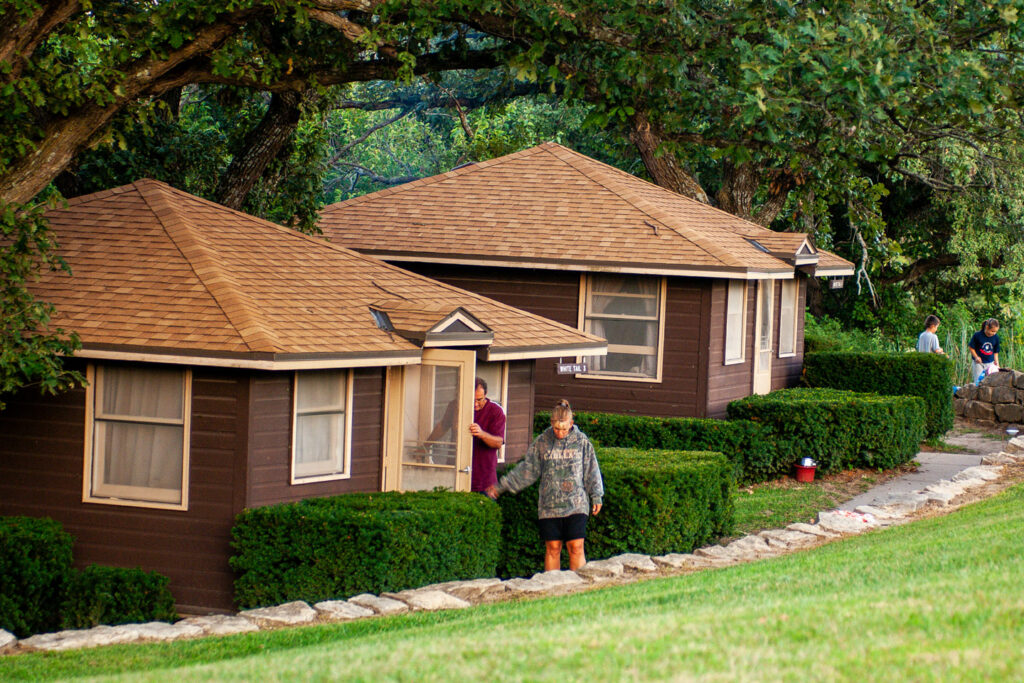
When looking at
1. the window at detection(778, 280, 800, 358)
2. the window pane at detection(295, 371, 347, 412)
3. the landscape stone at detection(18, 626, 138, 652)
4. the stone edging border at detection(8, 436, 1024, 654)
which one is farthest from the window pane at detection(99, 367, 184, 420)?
the window at detection(778, 280, 800, 358)

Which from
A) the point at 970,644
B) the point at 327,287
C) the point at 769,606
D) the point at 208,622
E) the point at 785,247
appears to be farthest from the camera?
the point at 785,247

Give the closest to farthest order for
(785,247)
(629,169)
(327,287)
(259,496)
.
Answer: (259,496) → (327,287) → (785,247) → (629,169)

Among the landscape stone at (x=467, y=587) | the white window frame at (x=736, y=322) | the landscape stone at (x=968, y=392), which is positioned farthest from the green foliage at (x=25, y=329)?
the landscape stone at (x=968, y=392)

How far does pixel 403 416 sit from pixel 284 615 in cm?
339

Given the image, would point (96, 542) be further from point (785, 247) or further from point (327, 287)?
point (785, 247)

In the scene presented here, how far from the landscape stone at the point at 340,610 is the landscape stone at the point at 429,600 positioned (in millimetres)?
388

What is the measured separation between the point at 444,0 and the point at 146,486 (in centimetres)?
600

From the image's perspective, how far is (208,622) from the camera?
11.0 meters

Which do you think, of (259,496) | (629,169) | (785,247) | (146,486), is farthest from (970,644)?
(629,169)

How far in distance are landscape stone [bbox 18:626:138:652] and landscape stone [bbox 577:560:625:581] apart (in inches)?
169

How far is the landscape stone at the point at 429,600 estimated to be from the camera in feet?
36.1

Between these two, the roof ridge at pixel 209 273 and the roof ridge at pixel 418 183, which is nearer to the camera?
the roof ridge at pixel 209 273

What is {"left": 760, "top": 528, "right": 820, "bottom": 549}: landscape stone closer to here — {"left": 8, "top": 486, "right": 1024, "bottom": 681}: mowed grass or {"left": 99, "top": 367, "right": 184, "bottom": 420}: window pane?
{"left": 8, "top": 486, "right": 1024, "bottom": 681}: mowed grass

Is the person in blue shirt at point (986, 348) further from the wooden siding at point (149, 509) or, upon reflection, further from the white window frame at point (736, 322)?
the wooden siding at point (149, 509)
